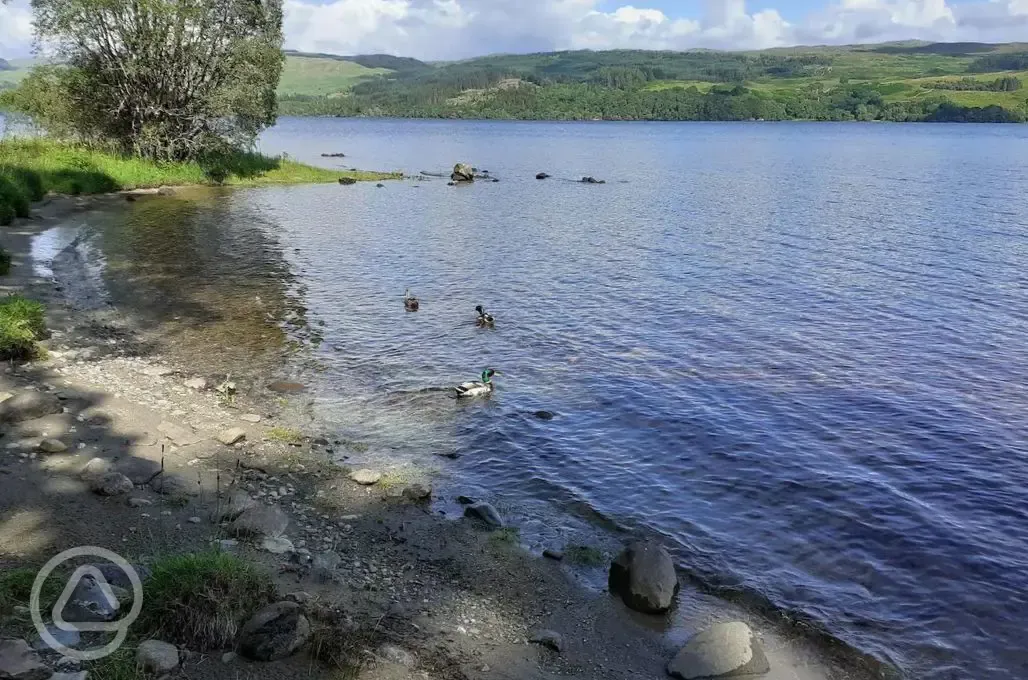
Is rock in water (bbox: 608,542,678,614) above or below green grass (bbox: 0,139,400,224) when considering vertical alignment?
below

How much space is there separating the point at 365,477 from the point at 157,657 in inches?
286

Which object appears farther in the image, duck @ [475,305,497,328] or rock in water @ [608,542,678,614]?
duck @ [475,305,497,328]

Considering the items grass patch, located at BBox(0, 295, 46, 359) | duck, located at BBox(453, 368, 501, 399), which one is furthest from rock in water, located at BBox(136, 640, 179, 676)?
grass patch, located at BBox(0, 295, 46, 359)

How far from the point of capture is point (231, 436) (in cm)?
1661

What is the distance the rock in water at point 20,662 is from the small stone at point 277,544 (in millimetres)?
4185

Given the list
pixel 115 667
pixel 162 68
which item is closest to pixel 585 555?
pixel 115 667

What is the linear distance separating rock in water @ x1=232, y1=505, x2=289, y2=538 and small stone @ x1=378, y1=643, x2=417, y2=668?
12.3 ft

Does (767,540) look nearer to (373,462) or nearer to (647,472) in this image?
(647,472)

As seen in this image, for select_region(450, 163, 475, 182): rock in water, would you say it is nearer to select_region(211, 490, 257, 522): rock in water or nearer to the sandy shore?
the sandy shore

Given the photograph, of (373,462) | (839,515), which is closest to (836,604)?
(839,515)

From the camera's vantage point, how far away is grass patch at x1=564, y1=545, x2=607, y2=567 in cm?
1344

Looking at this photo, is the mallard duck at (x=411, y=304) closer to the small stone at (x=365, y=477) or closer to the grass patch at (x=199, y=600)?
the small stone at (x=365, y=477)

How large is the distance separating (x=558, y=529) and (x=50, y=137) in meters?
64.0

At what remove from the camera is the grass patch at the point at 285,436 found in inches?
680
